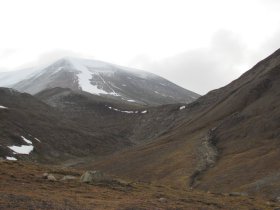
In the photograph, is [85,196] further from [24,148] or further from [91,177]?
[24,148]

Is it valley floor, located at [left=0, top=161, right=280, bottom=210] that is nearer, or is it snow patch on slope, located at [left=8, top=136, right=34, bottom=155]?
valley floor, located at [left=0, top=161, right=280, bottom=210]

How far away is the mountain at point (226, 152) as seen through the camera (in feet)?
295

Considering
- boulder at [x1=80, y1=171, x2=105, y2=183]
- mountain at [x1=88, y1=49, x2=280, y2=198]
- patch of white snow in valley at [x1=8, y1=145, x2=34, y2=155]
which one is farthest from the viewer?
patch of white snow in valley at [x1=8, y1=145, x2=34, y2=155]

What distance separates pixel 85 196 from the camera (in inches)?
1813

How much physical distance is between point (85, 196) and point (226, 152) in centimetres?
7927

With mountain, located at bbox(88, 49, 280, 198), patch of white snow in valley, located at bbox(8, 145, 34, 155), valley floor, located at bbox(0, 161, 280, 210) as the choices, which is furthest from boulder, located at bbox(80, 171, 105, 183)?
patch of white snow in valley, located at bbox(8, 145, 34, 155)

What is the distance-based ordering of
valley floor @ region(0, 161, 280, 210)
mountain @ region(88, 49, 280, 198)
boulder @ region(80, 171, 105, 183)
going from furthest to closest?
mountain @ region(88, 49, 280, 198)
boulder @ region(80, 171, 105, 183)
valley floor @ region(0, 161, 280, 210)

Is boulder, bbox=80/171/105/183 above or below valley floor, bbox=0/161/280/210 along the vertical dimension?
above

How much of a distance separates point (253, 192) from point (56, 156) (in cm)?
11590

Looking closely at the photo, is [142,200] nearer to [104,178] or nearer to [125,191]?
[125,191]

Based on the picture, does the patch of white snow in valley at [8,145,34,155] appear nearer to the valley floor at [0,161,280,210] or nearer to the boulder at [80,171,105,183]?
the valley floor at [0,161,280,210]

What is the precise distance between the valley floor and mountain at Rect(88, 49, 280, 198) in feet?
73.5

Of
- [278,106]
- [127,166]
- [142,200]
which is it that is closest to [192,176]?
[127,166]

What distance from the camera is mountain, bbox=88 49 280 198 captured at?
9006 cm
